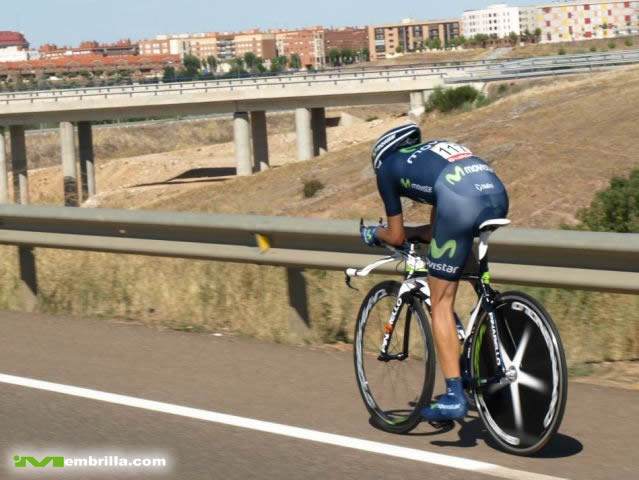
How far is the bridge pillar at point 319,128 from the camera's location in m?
79.8

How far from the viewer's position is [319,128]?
8038 centimetres

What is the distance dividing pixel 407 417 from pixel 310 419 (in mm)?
647

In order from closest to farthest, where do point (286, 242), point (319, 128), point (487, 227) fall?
point (487, 227), point (286, 242), point (319, 128)

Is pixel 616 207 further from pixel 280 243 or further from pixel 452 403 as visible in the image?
pixel 452 403

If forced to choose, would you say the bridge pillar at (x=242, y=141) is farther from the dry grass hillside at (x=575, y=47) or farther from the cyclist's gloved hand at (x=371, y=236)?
the dry grass hillside at (x=575, y=47)

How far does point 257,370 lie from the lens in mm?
7465

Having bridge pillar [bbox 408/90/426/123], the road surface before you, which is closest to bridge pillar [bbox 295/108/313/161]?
bridge pillar [bbox 408/90/426/123]

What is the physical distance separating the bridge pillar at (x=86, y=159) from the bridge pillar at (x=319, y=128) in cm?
1611

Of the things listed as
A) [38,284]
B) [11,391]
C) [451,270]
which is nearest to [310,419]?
[451,270]

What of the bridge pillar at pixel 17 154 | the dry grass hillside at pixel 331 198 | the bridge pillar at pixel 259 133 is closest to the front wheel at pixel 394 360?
the dry grass hillside at pixel 331 198

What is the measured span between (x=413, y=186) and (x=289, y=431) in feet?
4.86

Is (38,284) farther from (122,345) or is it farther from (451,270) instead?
(451,270)

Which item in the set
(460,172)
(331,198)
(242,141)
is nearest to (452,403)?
(460,172)

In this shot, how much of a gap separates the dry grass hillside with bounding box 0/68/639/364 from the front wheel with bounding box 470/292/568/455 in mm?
2145
